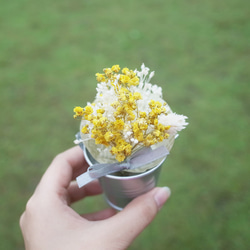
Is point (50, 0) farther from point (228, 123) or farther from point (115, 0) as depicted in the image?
point (228, 123)

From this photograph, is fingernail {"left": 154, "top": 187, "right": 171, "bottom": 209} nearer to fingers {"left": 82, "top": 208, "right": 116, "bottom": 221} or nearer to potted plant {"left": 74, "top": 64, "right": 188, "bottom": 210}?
potted plant {"left": 74, "top": 64, "right": 188, "bottom": 210}

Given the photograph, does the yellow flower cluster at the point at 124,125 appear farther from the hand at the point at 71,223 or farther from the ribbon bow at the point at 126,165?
the hand at the point at 71,223

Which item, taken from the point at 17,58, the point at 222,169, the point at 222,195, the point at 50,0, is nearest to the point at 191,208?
the point at 222,195

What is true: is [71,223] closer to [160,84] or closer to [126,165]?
[126,165]

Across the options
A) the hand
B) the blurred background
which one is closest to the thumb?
the hand

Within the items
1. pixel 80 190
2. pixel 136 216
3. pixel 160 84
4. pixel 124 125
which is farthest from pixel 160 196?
pixel 160 84
